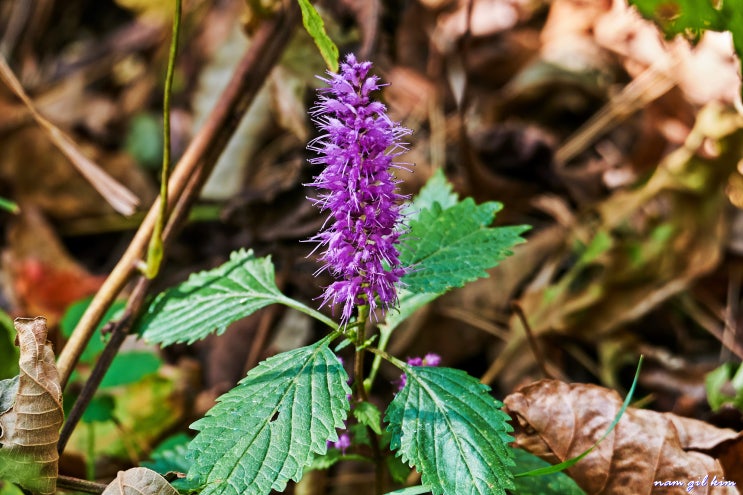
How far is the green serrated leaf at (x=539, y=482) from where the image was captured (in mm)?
1691

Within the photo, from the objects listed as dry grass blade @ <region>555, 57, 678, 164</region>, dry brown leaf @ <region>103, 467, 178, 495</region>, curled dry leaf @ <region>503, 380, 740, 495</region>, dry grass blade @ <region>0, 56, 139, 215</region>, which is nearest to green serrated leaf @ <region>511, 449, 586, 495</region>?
curled dry leaf @ <region>503, 380, 740, 495</region>

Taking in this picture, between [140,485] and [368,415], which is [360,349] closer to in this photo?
[368,415]

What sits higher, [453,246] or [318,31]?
[318,31]

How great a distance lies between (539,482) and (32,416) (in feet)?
3.82

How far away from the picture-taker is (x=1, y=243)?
3.89 meters

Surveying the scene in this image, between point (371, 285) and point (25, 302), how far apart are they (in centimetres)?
254

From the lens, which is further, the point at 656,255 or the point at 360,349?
the point at 656,255

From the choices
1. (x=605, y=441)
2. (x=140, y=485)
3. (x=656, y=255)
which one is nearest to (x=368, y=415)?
(x=140, y=485)

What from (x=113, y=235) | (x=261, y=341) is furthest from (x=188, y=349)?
(x=113, y=235)

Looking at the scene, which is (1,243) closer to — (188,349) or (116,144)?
(116,144)

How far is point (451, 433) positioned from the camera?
1.43 m

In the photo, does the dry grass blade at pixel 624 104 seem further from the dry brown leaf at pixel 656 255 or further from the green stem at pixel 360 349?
the green stem at pixel 360 349

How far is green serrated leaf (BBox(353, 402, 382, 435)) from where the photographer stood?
1.52 metres

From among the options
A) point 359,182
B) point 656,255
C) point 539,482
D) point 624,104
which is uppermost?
point 624,104
